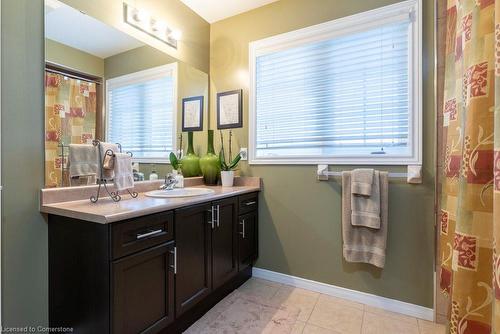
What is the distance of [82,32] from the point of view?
154 centimetres

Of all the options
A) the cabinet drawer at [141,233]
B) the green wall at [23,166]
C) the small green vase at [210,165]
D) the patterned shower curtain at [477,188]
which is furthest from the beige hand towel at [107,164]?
the patterned shower curtain at [477,188]

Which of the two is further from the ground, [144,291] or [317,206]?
[317,206]

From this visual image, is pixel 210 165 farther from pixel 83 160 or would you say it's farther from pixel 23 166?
pixel 23 166

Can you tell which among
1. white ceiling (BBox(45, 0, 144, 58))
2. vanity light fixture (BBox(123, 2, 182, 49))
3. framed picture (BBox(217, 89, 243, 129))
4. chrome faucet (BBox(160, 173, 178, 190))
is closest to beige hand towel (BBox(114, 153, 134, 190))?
chrome faucet (BBox(160, 173, 178, 190))

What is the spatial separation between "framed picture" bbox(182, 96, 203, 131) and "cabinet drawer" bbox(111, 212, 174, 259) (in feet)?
3.77

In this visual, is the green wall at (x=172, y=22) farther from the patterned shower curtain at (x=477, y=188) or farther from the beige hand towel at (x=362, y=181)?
the patterned shower curtain at (x=477, y=188)

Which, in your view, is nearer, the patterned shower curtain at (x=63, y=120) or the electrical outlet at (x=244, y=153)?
the patterned shower curtain at (x=63, y=120)

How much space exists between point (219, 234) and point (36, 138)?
121cm

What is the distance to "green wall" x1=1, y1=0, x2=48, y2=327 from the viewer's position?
1.23 metres

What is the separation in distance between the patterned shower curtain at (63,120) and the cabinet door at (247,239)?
4.05 ft

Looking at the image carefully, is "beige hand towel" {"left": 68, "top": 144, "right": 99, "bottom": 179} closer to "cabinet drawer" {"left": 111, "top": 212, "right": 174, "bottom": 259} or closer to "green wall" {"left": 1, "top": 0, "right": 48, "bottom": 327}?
"green wall" {"left": 1, "top": 0, "right": 48, "bottom": 327}

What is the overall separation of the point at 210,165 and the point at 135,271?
1.25m

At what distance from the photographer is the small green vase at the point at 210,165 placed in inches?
92.6

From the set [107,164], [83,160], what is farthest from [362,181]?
[83,160]
